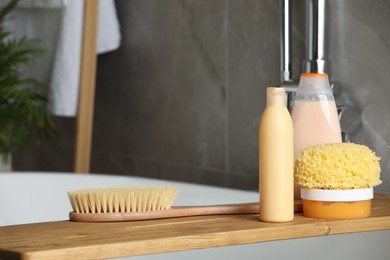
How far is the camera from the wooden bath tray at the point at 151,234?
94cm

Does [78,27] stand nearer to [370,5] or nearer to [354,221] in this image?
[370,5]

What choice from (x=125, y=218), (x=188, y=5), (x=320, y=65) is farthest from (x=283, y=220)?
(x=188, y=5)

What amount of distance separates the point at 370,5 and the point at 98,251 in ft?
2.99

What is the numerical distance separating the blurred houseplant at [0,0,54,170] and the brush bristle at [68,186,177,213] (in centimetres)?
147

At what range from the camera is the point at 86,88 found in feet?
8.32

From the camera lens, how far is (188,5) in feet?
7.39

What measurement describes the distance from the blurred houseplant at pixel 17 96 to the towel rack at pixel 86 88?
0.14 metres

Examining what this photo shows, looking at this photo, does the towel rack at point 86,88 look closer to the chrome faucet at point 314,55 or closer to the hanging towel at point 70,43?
the hanging towel at point 70,43

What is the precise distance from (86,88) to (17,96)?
0.23 m

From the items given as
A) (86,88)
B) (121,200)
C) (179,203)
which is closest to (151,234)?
(121,200)

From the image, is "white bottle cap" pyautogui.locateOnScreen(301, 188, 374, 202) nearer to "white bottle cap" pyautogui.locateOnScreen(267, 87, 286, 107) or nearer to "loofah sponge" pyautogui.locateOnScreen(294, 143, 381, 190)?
"loofah sponge" pyautogui.locateOnScreen(294, 143, 381, 190)

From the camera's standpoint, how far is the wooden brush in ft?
3.75

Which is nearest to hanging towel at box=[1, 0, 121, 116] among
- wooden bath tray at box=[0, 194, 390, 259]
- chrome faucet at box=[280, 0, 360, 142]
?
chrome faucet at box=[280, 0, 360, 142]

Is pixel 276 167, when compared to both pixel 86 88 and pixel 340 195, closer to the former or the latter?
pixel 340 195
